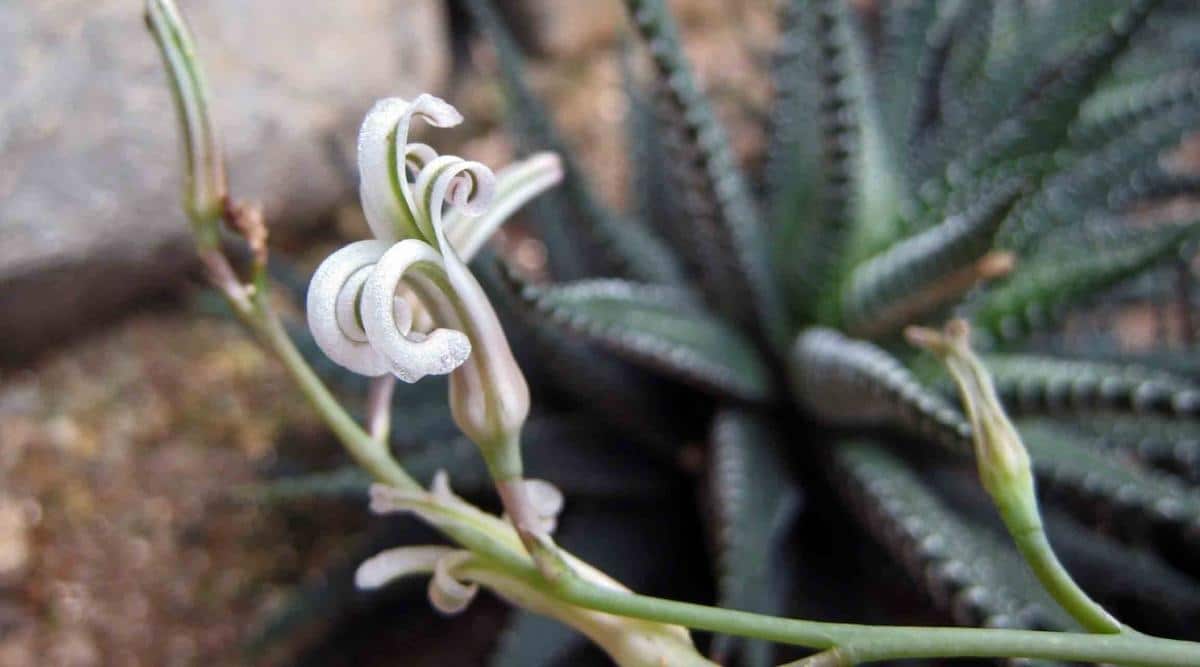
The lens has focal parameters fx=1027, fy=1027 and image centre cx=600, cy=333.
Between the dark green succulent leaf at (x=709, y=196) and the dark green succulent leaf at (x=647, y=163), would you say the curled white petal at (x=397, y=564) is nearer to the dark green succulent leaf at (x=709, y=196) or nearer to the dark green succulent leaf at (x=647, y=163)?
the dark green succulent leaf at (x=709, y=196)

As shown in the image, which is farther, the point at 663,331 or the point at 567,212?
the point at 567,212

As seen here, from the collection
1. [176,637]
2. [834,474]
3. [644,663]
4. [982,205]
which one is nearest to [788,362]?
[834,474]

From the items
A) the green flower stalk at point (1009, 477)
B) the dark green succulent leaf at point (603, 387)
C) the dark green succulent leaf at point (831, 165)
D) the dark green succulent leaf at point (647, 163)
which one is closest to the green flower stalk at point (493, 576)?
the green flower stalk at point (1009, 477)

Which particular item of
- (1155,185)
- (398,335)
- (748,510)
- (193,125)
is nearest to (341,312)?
(398,335)

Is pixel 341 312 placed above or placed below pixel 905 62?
above

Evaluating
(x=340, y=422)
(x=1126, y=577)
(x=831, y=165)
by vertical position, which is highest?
(x=340, y=422)

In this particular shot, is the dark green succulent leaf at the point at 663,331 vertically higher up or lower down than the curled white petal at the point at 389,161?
lower down

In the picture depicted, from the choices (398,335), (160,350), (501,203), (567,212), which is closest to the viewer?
(398,335)

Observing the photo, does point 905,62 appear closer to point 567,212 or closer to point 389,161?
point 567,212
